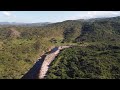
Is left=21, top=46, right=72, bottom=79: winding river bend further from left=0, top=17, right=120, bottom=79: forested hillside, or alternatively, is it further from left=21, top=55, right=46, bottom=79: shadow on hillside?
left=0, top=17, right=120, bottom=79: forested hillside

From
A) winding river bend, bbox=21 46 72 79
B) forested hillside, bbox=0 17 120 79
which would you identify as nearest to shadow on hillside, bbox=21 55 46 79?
winding river bend, bbox=21 46 72 79

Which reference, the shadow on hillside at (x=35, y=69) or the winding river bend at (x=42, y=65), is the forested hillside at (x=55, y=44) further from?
the winding river bend at (x=42, y=65)

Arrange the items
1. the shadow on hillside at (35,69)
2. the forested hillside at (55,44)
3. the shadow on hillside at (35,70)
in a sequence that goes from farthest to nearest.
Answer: the forested hillside at (55,44) < the shadow on hillside at (35,69) < the shadow on hillside at (35,70)

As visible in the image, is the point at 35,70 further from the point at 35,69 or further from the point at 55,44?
the point at 55,44

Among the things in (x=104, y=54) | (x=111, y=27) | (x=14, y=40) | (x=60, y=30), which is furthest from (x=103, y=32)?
(x=14, y=40)

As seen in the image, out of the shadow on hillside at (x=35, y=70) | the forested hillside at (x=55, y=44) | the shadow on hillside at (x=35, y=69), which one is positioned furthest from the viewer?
the forested hillside at (x=55, y=44)

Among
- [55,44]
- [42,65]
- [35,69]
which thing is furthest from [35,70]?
[55,44]

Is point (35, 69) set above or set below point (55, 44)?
above

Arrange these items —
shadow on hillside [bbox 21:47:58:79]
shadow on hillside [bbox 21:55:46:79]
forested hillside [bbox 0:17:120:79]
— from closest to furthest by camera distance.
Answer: shadow on hillside [bbox 21:47:58:79], shadow on hillside [bbox 21:55:46:79], forested hillside [bbox 0:17:120:79]

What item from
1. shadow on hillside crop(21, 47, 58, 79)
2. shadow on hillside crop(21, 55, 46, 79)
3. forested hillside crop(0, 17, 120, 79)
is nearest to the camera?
shadow on hillside crop(21, 47, 58, 79)

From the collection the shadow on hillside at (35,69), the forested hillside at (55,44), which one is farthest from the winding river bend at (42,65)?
the forested hillside at (55,44)
